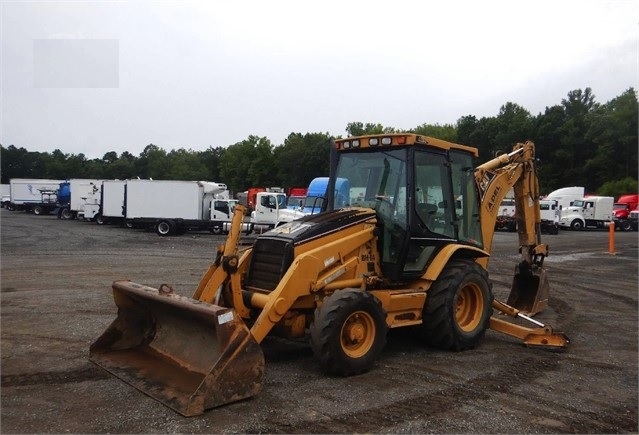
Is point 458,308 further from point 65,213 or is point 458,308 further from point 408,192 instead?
point 65,213

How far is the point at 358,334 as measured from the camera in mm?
6160

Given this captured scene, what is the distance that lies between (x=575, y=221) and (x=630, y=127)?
25.0 metres

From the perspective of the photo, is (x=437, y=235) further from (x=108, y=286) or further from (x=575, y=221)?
(x=575, y=221)

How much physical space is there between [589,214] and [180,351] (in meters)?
39.9

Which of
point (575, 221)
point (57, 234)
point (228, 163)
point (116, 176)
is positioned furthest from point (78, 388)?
point (116, 176)

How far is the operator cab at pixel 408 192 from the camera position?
276 inches

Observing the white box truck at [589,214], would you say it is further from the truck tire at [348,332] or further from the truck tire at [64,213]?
the truck tire at [348,332]

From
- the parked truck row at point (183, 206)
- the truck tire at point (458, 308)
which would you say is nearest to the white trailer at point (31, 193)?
the parked truck row at point (183, 206)

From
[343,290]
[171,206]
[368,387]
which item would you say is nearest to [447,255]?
[343,290]

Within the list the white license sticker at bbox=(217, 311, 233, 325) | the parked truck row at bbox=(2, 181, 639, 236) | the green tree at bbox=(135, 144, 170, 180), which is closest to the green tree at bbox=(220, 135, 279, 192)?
the green tree at bbox=(135, 144, 170, 180)

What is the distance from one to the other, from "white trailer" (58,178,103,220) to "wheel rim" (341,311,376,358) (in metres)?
A: 33.7

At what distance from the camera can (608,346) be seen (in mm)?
7879

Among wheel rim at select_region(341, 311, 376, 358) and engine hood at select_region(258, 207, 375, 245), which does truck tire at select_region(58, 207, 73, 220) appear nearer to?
engine hood at select_region(258, 207, 375, 245)

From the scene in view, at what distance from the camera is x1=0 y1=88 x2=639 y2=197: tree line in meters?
59.2
